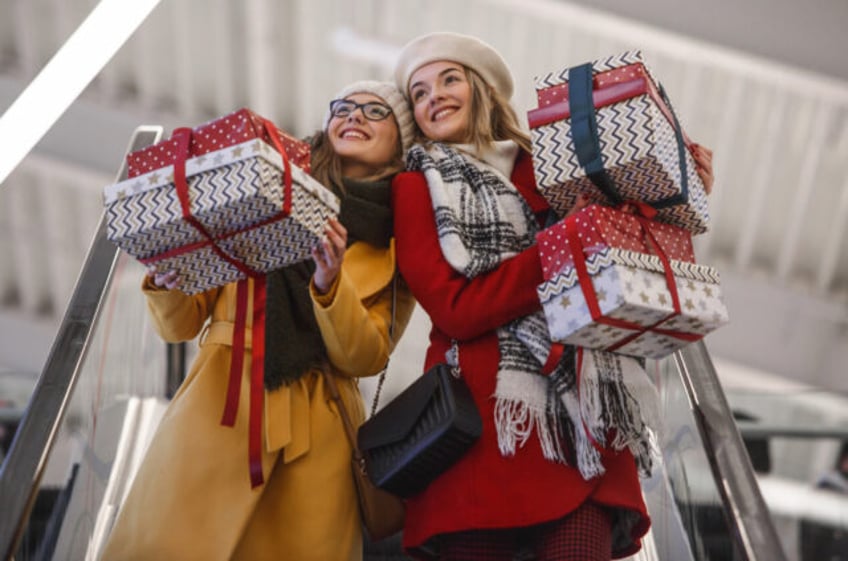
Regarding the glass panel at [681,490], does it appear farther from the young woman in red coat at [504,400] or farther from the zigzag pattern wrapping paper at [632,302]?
the zigzag pattern wrapping paper at [632,302]

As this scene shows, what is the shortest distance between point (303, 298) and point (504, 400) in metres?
0.59

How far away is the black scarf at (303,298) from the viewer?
2.49 metres

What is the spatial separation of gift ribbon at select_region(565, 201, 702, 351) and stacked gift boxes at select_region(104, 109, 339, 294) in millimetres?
537

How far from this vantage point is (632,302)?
6.69 ft

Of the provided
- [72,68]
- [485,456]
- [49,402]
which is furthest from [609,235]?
[72,68]

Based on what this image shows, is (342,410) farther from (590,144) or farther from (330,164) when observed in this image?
(590,144)

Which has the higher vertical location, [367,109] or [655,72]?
[367,109]

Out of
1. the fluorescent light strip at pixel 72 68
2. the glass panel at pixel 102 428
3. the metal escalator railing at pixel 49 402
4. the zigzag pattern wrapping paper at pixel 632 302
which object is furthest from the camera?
the fluorescent light strip at pixel 72 68

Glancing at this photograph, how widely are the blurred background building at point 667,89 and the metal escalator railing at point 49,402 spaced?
13.3 ft

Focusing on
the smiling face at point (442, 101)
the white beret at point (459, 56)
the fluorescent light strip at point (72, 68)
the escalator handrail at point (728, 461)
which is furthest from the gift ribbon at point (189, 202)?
the fluorescent light strip at point (72, 68)

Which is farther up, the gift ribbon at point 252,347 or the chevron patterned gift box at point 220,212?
the chevron patterned gift box at point 220,212

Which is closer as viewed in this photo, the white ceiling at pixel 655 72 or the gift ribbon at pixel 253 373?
the gift ribbon at pixel 253 373

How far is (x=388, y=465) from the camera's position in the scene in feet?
7.55

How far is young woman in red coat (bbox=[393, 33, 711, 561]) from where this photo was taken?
7.22ft
